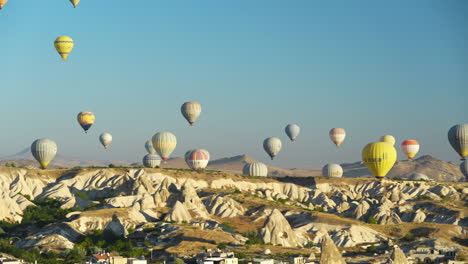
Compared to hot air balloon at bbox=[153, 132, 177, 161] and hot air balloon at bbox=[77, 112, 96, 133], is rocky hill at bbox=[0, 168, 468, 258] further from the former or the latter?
hot air balloon at bbox=[153, 132, 177, 161]

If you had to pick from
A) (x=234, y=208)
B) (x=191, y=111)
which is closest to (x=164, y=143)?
(x=191, y=111)

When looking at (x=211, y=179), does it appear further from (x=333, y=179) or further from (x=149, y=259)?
(x=149, y=259)

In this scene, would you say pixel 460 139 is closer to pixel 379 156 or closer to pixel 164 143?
pixel 379 156

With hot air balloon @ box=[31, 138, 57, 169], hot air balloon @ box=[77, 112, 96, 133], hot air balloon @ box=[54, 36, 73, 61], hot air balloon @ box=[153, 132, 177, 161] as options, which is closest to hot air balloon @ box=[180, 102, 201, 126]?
hot air balloon @ box=[153, 132, 177, 161]

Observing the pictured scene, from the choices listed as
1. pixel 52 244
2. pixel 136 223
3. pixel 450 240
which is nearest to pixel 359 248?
pixel 450 240

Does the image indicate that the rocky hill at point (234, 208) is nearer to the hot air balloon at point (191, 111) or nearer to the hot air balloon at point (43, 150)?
the hot air balloon at point (43, 150)

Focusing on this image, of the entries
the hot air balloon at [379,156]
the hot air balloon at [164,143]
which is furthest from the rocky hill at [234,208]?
the hot air balloon at [164,143]
